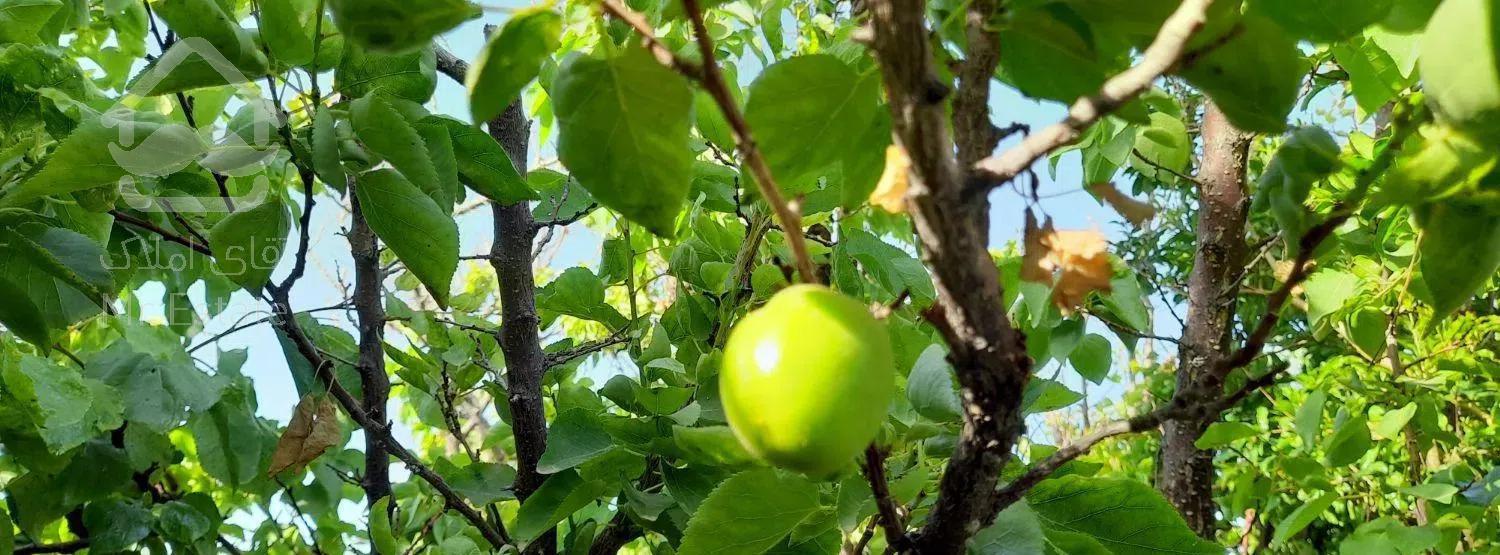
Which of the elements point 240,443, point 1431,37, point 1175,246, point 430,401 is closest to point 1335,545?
point 1175,246

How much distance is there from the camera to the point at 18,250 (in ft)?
3.41

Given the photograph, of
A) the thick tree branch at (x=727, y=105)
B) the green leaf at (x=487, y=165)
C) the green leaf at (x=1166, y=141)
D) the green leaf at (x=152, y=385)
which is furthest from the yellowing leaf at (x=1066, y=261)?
the green leaf at (x=152, y=385)

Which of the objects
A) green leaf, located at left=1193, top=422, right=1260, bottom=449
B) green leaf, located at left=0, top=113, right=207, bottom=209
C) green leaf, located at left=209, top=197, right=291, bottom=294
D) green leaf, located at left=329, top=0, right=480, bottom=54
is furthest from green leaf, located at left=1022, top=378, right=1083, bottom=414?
green leaf, located at left=0, top=113, right=207, bottom=209

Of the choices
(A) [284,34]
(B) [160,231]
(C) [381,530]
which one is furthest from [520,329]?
(A) [284,34]

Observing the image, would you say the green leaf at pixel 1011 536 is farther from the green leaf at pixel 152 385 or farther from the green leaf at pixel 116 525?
the green leaf at pixel 116 525

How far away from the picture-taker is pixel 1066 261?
0.53 m

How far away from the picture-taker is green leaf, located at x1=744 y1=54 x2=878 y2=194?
526mm

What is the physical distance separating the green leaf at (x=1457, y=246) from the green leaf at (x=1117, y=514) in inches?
10.7

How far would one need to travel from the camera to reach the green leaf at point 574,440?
103cm

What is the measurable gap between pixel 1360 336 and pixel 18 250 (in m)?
1.61

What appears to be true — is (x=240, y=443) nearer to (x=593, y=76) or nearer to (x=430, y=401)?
(x=430, y=401)

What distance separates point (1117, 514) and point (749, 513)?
0.28 meters

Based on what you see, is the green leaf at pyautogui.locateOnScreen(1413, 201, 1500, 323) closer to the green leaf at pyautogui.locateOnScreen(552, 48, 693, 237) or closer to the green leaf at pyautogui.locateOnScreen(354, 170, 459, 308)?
the green leaf at pyautogui.locateOnScreen(552, 48, 693, 237)

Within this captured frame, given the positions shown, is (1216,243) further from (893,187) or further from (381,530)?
(893,187)
